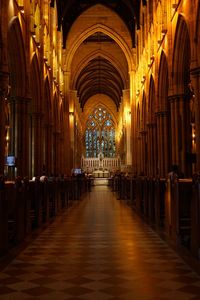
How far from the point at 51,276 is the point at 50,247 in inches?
94.5

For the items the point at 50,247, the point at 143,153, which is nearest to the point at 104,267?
the point at 50,247

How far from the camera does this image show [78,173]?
3231 cm

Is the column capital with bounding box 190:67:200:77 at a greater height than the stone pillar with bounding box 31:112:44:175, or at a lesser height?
greater

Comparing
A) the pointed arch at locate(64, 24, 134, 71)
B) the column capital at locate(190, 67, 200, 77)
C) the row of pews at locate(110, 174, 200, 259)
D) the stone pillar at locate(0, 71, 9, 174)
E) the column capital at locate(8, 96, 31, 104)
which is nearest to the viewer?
the row of pews at locate(110, 174, 200, 259)

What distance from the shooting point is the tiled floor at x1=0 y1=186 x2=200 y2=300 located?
472cm

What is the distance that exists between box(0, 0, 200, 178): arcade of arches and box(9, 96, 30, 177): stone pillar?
4 centimetres

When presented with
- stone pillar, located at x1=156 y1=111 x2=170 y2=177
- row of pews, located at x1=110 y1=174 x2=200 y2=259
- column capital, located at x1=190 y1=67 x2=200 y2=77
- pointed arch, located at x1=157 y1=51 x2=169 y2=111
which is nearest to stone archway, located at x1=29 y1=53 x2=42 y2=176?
stone pillar, located at x1=156 y1=111 x2=170 y2=177

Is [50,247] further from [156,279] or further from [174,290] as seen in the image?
[174,290]

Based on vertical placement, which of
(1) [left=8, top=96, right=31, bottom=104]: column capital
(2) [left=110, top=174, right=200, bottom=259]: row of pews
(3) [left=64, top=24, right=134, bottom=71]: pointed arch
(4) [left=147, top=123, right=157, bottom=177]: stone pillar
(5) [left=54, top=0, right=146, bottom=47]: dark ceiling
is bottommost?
(2) [left=110, top=174, right=200, bottom=259]: row of pews

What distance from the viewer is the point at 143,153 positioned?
1195 inches

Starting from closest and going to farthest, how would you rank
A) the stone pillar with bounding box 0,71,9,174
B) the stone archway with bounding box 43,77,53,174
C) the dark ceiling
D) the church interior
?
the church interior → the stone pillar with bounding box 0,71,9,174 → the stone archway with bounding box 43,77,53,174 → the dark ceiling

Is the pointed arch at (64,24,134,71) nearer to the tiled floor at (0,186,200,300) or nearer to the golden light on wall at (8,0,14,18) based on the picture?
the golden light on wall at (8,0,14,18)

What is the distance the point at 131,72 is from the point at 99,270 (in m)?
30.7

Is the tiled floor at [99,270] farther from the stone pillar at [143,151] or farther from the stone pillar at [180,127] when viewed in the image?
the stone pillar at [143,151]
